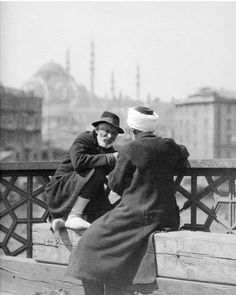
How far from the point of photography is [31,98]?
71500 millimetres

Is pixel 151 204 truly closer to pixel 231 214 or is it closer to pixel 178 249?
pixel 178 249

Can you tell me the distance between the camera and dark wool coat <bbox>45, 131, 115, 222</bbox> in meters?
4.16

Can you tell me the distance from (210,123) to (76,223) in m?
75.9

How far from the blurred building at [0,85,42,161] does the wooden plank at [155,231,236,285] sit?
6126 cm

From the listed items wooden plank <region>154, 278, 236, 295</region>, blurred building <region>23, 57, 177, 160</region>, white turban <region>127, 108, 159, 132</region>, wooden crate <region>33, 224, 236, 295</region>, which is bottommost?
wooden plank <region>154, 278, 236, 295</region>

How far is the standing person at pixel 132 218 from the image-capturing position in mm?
3809

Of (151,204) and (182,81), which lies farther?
(182,81)

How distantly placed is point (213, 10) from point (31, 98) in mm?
56949

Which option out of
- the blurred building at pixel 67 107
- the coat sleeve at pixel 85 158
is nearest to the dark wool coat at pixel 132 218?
the coat sleeve at pixel 85 158

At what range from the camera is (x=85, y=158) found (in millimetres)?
4156

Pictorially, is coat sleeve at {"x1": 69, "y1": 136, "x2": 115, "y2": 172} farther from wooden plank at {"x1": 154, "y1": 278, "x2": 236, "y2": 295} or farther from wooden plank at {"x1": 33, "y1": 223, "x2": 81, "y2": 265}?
wooden plank at {"x1": 154, "y1": 278, "x2": 236, "y2": 295}

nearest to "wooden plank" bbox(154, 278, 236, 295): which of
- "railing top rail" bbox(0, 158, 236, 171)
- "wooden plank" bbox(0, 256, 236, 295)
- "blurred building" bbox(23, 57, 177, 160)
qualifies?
"wooden plank" bbox(0, 256, 236, 295)

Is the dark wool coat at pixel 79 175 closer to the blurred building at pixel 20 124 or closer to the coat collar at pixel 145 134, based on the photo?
the coat collar at pixel 145 134

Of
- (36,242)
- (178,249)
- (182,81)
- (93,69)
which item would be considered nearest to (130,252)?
(178,249)
